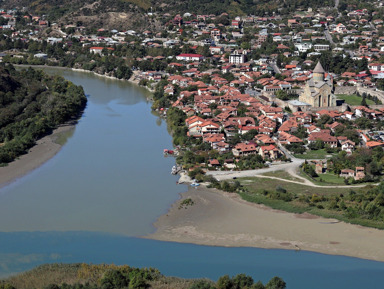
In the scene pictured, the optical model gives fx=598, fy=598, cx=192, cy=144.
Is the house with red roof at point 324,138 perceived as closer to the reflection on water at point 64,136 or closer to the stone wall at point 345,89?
the stone wall at point 345,89

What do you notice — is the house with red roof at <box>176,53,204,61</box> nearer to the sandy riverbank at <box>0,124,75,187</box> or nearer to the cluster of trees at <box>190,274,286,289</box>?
the sandy riverbank at <box>0,124,75,187</box>

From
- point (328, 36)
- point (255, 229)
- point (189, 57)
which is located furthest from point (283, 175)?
point (328, 36)

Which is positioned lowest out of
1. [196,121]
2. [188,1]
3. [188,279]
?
[188,279]

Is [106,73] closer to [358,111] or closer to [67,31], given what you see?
[67,31]

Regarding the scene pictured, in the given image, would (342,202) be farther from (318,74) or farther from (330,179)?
(318,74)

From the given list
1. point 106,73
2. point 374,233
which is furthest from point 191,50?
point 374,233

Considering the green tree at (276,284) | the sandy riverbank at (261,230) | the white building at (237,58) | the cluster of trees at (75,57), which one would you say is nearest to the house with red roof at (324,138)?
the sandy riverbank at (261,230)

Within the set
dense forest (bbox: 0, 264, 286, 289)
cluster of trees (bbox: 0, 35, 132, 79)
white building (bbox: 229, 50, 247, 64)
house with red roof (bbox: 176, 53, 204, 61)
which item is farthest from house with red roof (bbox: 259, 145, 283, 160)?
house with red roof (bbox: 176, 53, 204, 61)
